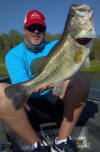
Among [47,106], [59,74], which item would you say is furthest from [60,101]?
[59,74]

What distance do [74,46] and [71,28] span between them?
A: 0.20 meters

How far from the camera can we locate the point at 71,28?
215 cm

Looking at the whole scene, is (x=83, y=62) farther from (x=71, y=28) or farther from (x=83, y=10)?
(x=83, y=10)

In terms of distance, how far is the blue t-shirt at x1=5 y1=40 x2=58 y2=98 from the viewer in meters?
2.95

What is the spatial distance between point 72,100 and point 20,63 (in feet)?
3.22

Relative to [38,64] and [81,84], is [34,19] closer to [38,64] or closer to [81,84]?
[38,64]

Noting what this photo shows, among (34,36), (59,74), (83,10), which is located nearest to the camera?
(83,10)

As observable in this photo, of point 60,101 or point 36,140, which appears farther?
point 60,101

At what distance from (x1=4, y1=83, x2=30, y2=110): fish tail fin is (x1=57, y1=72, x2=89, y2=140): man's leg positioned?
67 centimetres

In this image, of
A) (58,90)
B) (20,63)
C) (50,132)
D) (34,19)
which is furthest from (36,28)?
(50,132)

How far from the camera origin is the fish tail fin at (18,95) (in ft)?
7.64

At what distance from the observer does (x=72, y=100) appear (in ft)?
9.02

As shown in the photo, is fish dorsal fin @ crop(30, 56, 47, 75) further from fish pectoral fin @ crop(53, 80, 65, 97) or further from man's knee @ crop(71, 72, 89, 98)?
man's knee @ crop(71, 72, 89, 98)

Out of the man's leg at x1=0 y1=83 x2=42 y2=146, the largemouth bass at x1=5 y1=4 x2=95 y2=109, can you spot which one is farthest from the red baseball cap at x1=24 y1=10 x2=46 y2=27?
the man's leg at x1=0 y1=83 x2=42 y2=146
